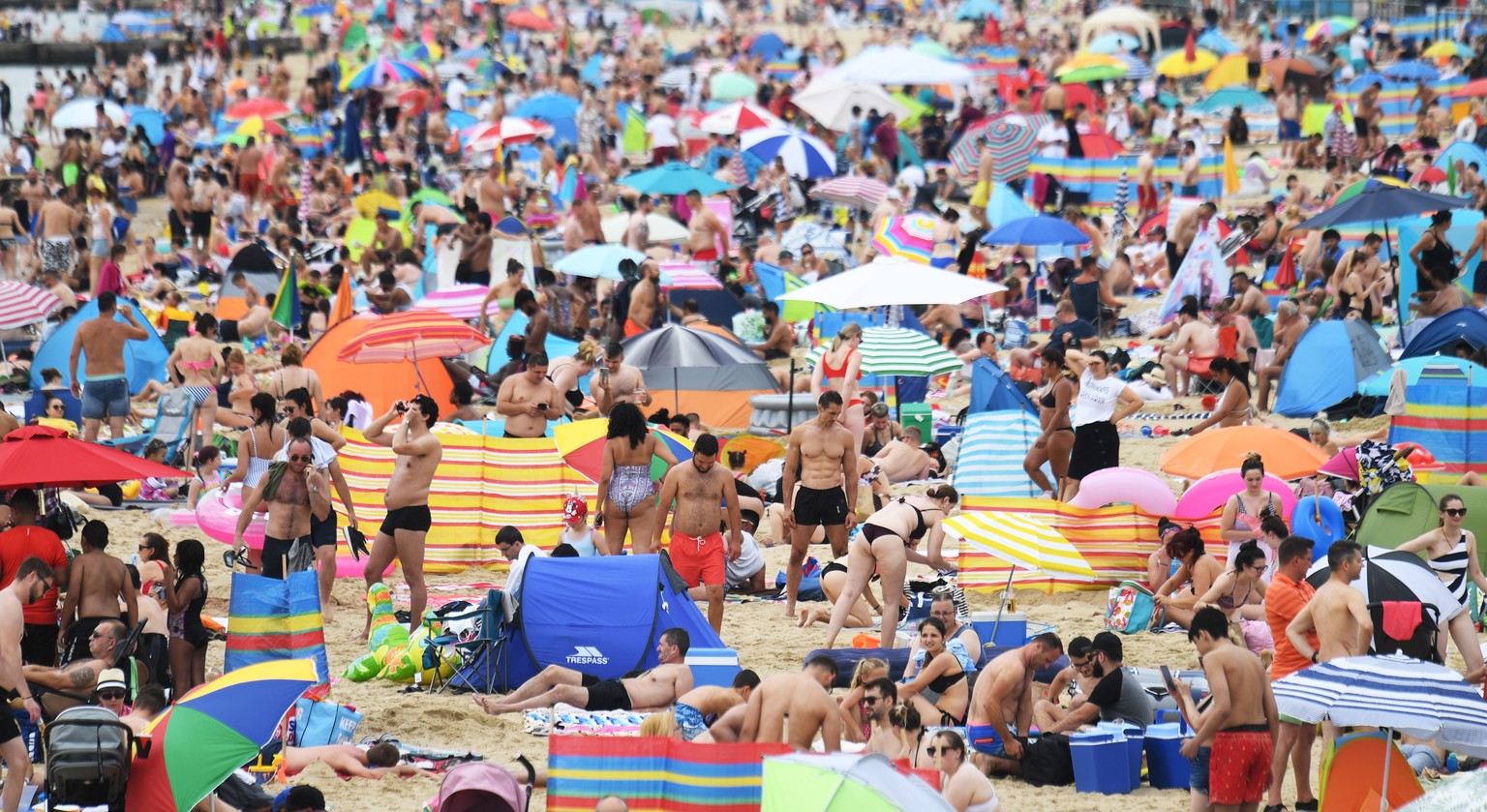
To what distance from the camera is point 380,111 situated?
29172 millimetres

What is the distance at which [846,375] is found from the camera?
12.0 meters

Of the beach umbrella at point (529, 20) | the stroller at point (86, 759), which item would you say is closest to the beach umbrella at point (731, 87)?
the beach umbrella at point (529, 20)

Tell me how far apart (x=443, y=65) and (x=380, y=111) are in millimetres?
5268

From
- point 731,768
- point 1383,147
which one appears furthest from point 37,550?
point 1383,147

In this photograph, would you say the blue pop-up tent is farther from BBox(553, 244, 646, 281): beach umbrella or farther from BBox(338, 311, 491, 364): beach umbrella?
BBox(553, 244, 646, 281): beach umbrella

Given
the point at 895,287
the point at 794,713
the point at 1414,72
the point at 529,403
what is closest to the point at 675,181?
the point at 895,287

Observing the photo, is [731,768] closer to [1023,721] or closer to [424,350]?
[1023,721]

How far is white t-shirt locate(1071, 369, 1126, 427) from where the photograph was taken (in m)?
10.8

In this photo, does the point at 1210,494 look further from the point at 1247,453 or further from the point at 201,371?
the point at 201,371

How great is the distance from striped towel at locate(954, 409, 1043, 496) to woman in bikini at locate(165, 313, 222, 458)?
4.81 meters

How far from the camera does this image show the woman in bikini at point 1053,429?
10742 millimetres

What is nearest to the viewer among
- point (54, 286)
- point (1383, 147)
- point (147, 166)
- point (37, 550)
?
point (37, 550)

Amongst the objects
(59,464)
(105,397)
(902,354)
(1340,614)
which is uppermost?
(59,464)

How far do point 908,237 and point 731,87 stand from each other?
496 inches
